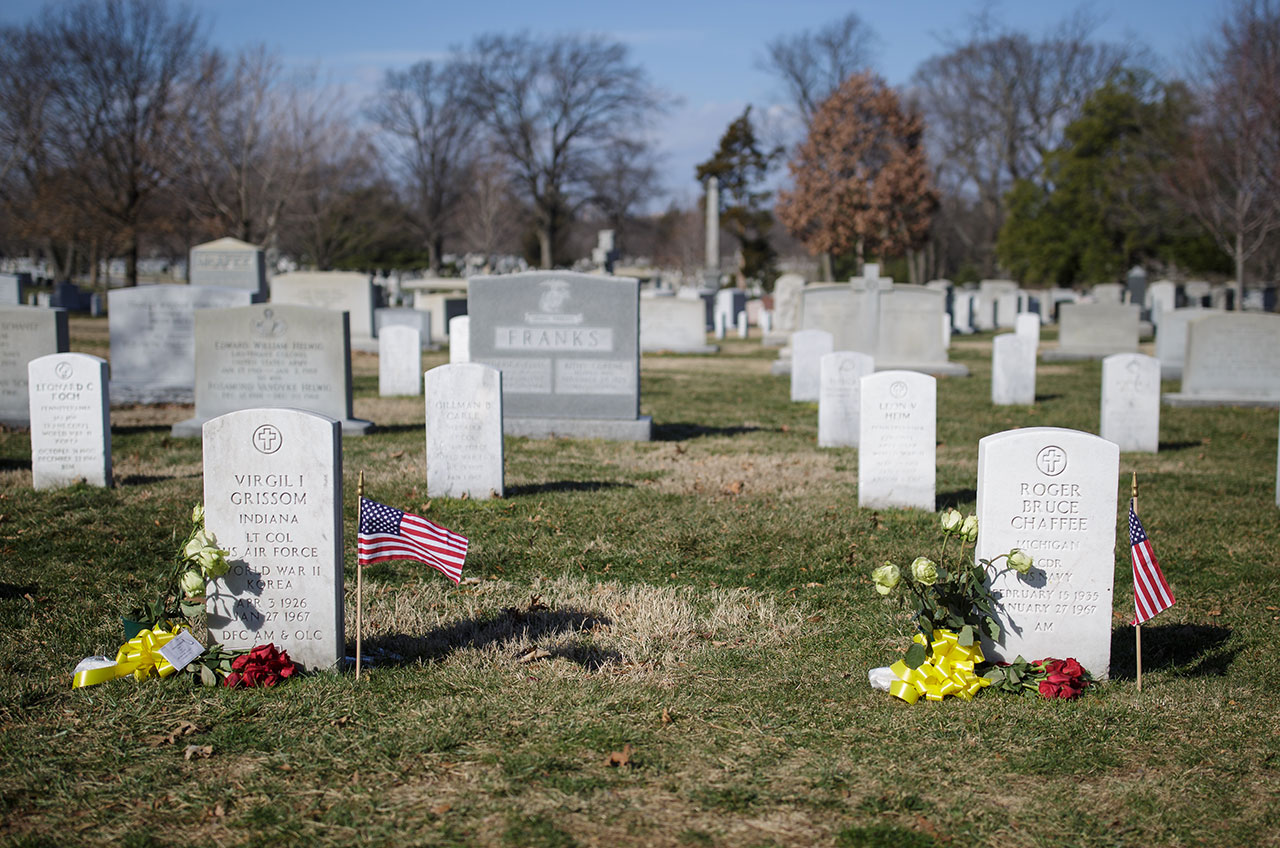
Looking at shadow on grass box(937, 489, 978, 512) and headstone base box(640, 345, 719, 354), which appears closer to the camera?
shadow on grass box(937, 489, 978, 512)

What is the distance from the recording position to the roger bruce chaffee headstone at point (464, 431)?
819 centimetres

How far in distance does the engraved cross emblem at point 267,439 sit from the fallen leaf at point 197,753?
1285 millimetres

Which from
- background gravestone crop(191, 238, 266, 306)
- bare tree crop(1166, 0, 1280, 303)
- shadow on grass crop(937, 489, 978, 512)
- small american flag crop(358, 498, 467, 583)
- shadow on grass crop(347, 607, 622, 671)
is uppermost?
bare tree crop(1166, 0, 1280, 303)

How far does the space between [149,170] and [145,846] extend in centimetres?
3408

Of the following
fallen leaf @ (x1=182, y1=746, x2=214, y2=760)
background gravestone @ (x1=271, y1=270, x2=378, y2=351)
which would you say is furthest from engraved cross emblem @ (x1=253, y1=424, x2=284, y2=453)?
background gravestone @ (x1=271, y1=270, x2=378, y2=351)

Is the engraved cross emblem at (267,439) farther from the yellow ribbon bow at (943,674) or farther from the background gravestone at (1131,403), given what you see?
the background gravestone at (1131,403)

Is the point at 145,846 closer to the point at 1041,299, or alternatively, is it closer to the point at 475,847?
the point at 475,847

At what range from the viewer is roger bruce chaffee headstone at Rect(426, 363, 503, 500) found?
819 centimetres

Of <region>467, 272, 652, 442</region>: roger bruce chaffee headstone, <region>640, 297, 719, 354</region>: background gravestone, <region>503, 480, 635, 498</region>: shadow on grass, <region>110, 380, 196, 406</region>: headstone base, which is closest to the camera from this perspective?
<region>503, 480, 635, 498</region>: shadow on grass

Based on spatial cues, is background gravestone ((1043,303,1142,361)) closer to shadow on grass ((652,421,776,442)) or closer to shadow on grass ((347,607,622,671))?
shadow on grass ((652,421,776,442))

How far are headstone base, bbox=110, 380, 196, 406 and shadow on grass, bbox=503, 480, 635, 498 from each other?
7.04m

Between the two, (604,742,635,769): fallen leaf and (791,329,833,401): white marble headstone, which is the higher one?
(791,329,833,401): white marble headstone

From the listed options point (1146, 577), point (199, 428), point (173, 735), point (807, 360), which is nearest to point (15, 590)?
point (173, 735)

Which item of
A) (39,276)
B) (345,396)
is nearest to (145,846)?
(345,396)
